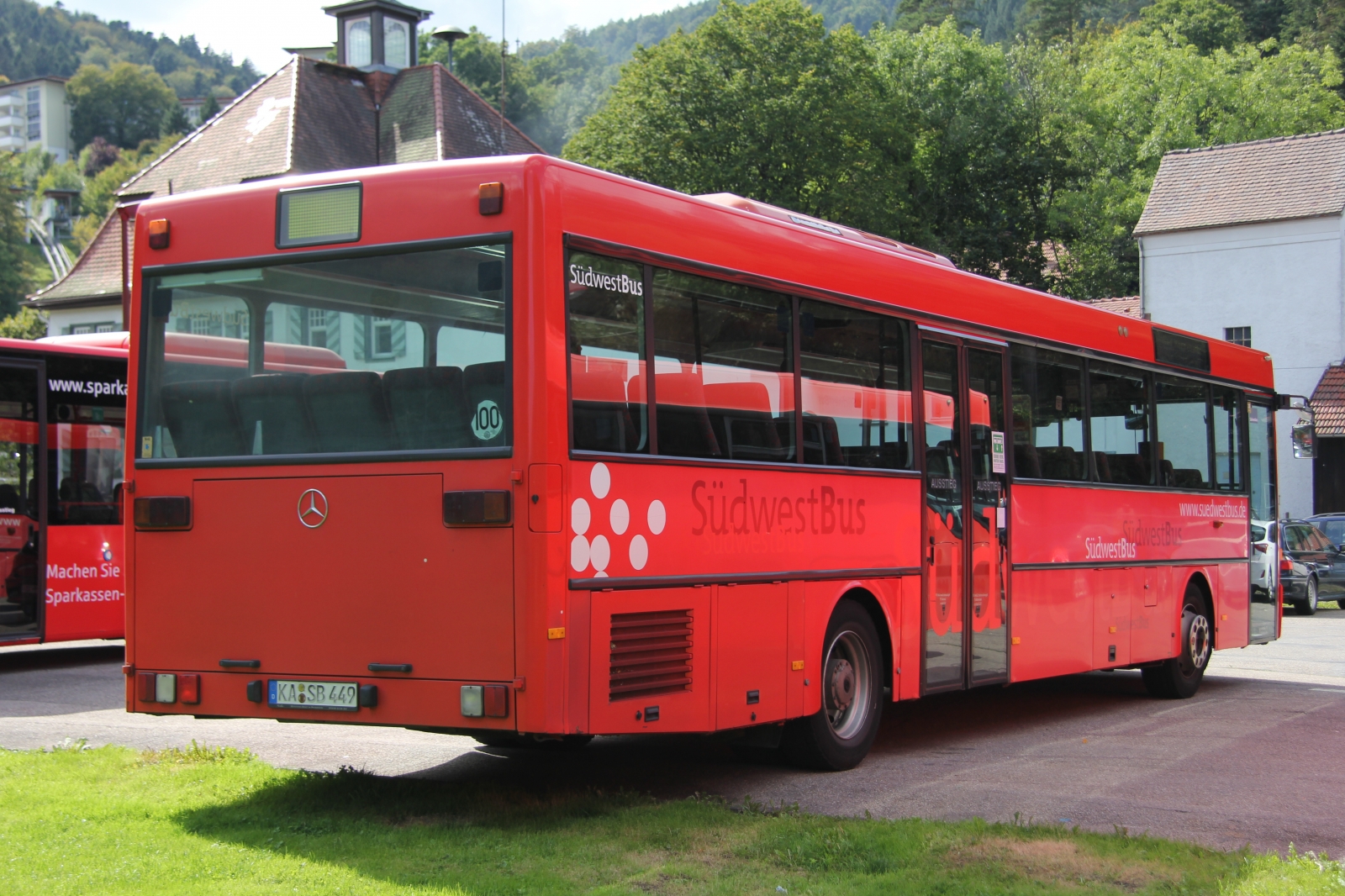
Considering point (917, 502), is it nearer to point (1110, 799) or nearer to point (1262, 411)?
point (1110, 799)

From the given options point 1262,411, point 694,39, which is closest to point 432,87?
point 694,39

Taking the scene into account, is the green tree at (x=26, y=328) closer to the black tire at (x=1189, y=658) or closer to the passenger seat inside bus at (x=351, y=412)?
the black tire at (x=1189, y=658)

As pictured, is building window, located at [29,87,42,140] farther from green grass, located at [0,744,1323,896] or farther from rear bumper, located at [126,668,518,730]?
green grass, located at [0,744,1323,896]

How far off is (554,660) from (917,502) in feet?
13.1

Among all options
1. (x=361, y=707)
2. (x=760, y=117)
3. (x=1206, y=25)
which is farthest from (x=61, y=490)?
(x=1206, y=25)

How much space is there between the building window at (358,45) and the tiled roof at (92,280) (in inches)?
446

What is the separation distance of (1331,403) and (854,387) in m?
37.6

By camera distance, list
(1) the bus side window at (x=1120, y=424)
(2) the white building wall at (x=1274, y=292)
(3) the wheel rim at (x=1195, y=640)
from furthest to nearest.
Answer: (2) the white building wall at (x=1274, y=292)
(3) the wheel rim at (x=1195, y=640)
(1) the bus side window at (x=1120, y=424)

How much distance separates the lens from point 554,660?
6719 millimetres

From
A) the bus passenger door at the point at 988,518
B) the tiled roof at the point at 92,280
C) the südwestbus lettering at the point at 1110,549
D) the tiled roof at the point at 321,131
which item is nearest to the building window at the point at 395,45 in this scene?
the tiled roof at the point at 321,131

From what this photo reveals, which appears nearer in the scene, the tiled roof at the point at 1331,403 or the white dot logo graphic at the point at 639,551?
the white dot logo graphic at the point at 639,551

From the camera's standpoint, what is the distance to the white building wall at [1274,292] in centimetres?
4300

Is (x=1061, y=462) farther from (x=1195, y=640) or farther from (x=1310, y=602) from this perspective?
(x=1310, y=602)

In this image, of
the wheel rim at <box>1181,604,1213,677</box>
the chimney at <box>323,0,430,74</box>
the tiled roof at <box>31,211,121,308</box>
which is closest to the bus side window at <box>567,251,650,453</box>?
the wheel rim at <box>1181,604,1213,677</box>
